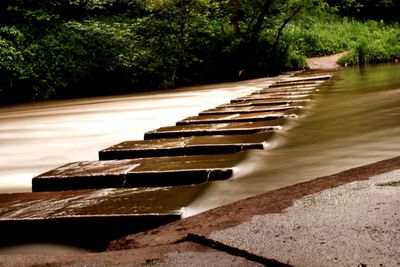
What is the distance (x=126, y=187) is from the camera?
10.7ft

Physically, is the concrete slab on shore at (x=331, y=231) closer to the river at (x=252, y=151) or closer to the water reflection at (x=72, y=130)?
the river at (x=252, y=151)

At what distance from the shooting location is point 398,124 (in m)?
5.06

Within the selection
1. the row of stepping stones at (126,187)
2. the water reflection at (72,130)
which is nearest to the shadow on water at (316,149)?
the row of stepping stones at (126,187)

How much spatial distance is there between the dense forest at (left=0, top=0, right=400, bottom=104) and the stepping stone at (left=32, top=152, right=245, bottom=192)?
1139 centimetres

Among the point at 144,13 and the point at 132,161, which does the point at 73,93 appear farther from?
the point at 132,161

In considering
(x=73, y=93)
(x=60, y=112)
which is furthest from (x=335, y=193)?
(x=73, y=93)

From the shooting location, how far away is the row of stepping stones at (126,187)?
7.92 ft

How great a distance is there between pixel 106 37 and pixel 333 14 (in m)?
18.9

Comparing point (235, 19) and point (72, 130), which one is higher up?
point (235, 19)

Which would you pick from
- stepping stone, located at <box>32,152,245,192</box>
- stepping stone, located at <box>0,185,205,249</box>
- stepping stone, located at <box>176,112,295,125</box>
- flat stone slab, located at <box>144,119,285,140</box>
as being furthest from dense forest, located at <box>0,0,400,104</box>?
stepping stone, located at <box>0,185,205,249</box>

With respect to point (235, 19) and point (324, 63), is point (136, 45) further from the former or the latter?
point (324, 63)

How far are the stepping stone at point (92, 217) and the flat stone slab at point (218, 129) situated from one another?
223 centimetres

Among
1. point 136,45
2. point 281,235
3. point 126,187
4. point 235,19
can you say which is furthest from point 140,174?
point 235,19

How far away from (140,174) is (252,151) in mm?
1068
